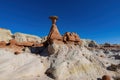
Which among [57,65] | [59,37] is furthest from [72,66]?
[59,37]

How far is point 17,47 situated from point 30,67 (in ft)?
44.7

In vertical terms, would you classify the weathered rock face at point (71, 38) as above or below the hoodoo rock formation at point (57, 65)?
above

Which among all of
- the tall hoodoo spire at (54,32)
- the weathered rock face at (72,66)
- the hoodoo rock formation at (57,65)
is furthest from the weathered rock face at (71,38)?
the weathered rock face at (72,66)

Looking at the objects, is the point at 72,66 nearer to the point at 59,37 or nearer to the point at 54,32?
the point at 59,37

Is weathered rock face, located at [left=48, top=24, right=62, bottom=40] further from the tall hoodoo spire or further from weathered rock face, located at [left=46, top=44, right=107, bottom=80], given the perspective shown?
weathered rock face, located at [left=46, top=44, right=107, bottom=80]

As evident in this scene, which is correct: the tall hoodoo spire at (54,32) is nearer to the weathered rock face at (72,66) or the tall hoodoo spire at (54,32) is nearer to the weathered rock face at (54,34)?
the weathered rock face at (54,34)

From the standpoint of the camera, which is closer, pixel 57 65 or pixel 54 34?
pixel 57 65

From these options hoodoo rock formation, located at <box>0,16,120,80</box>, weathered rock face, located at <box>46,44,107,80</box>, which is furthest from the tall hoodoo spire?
weathered rock face, located at <box>46,44,107,80</box>

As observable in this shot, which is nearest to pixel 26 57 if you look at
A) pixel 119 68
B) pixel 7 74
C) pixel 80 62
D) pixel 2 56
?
pixel 2 56

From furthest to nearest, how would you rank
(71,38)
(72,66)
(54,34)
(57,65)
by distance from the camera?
(71,38), (54,34), (72,66), (57,65)

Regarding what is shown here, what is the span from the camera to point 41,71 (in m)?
26.9

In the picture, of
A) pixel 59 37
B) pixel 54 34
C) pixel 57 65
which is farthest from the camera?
pixel 54 34

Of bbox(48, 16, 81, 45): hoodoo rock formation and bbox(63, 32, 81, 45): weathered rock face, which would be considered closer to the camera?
bbox(48, 16, 81, 45): hoodoo rock formation

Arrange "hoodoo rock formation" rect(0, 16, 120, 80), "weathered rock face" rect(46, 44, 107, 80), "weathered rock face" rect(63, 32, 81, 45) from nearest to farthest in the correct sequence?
"hoodoo rock formation" rect(0, 16, 120, 80), "weathered rock face" rect(46, 44, 107, 80), "weathered rock face" rect(63, 32, 81, 45)
